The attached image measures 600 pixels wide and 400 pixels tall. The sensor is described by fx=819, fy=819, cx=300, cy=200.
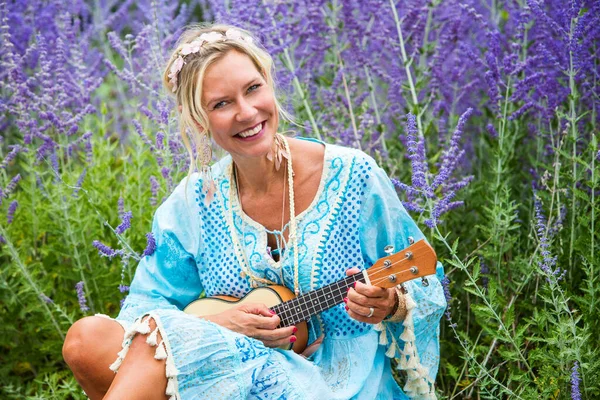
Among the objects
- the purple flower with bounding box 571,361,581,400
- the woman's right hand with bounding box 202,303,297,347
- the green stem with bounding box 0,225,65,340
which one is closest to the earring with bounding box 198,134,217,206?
the woman's right hand with bounding box 202,303,297,347

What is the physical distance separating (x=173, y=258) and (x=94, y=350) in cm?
55

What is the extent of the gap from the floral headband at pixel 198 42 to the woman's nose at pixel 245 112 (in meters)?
0.23

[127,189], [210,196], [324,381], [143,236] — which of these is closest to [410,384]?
[324,381]

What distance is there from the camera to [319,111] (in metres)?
4.04

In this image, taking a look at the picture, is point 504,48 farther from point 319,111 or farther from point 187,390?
point 187,390

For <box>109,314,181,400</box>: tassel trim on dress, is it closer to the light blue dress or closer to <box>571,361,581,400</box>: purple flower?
the light blue dress

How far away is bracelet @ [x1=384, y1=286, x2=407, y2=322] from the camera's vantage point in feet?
8.05

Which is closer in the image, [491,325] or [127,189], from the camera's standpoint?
[491,325]

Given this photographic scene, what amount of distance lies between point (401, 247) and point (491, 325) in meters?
0.50

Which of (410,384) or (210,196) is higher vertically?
(210,196)

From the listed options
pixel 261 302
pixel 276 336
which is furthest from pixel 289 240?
pixel 276 336

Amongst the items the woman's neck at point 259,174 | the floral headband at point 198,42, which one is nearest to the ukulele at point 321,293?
the woman's neck at point 259,174

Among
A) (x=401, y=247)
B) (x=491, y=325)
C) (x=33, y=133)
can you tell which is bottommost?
(x=491, y=325)

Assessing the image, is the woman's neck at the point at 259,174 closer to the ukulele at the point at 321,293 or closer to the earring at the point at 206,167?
the earring at the point at 206,167
